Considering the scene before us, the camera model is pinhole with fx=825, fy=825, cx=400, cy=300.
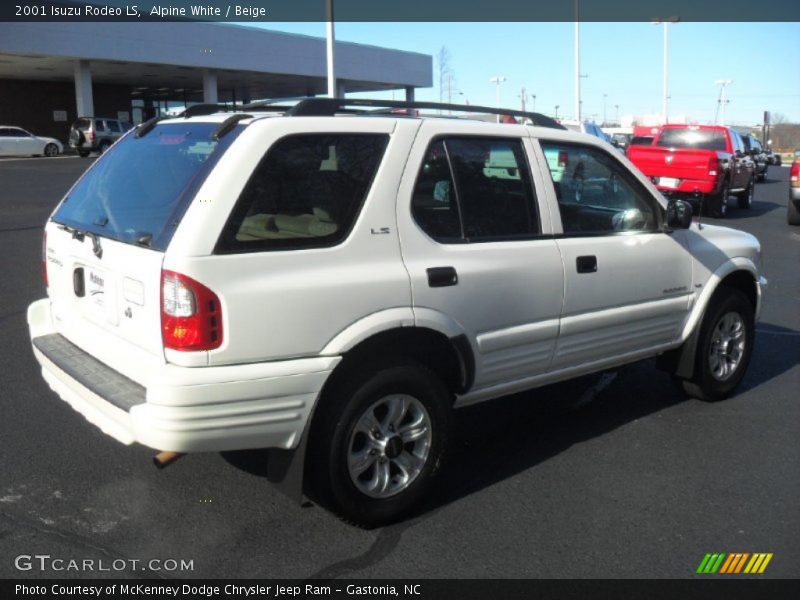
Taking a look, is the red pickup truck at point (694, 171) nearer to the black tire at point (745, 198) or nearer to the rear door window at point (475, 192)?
the black tire at point (745, 198)

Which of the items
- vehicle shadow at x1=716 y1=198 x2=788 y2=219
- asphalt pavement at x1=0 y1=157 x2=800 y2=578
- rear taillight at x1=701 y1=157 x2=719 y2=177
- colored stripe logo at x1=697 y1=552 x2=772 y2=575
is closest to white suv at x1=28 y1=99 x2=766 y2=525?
asphalt pavement at x1=0 y1=157 x2=800 y2=578

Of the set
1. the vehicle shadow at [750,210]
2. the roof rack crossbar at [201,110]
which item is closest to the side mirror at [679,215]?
the roof rack crossbar at [201,110]

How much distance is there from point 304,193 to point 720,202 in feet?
53.4

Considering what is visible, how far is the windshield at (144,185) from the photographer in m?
3.45

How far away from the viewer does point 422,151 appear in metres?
3.93

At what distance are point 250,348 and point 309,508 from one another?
1077mm

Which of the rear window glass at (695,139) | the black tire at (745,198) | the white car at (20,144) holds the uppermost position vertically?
the white car at (20,144)

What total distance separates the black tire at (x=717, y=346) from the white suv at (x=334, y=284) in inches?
31.5

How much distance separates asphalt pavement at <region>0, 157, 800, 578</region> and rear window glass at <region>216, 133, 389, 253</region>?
1338 mm

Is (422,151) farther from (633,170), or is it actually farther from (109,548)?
(109,548)

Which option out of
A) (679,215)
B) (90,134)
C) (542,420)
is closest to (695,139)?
(679,215)

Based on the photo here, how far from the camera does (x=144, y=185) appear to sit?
3.80 meters

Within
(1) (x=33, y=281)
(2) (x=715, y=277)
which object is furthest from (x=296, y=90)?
(2) (x=715, y=277)

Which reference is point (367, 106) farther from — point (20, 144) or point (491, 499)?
point (20, 144)
